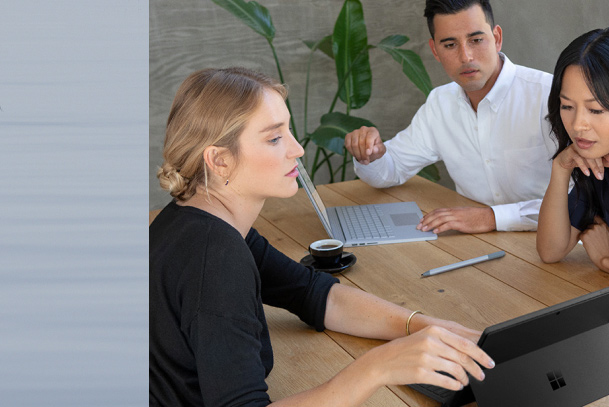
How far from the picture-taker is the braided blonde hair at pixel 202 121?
3.52 feet

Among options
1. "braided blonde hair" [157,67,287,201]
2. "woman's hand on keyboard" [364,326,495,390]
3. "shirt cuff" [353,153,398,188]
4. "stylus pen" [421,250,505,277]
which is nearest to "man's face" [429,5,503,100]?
"shirt cuff" [353,153,398,188]

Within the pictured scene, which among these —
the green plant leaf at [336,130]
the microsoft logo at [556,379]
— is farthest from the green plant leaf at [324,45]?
the microsoft logo at [556,379]

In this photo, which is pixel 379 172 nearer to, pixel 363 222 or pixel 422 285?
pixel 363 222

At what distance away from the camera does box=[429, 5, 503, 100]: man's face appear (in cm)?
207

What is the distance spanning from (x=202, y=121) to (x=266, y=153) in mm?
121

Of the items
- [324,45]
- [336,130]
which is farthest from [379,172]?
[324,45]

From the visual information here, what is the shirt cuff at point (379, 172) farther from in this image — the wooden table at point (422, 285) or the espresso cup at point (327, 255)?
the espresso cup at point (327, 255)

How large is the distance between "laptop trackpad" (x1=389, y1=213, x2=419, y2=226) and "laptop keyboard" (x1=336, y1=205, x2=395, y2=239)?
1.5 inches

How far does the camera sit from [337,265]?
1519mm

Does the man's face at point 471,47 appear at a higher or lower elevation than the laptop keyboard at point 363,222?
higher

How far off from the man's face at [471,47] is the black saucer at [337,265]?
0.85 metres

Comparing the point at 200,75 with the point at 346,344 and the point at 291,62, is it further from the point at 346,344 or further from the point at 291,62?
the point at 291,62

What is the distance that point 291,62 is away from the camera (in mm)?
3553
